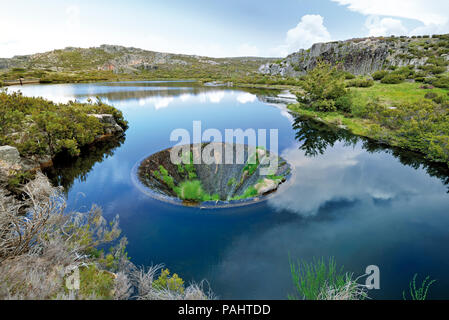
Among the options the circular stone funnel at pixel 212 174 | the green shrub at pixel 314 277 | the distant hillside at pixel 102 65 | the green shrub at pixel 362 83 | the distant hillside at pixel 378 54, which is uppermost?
the distant hillside at pixel 102 65

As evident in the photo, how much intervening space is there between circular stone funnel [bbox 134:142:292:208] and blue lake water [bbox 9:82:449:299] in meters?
0.98

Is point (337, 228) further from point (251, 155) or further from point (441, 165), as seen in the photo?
point (441, 165)

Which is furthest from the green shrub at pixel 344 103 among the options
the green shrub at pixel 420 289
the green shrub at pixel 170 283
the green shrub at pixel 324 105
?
the green shrub at pixel 170 283

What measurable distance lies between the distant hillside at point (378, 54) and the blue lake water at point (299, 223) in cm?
4902

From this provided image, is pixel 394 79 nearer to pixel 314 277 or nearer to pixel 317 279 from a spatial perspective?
pixel 314 277

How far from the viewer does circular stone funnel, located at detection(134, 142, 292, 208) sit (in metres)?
14.6

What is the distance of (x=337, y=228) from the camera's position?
1129 cm

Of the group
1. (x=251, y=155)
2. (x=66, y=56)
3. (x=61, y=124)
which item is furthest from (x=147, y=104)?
(x=66, y=56)

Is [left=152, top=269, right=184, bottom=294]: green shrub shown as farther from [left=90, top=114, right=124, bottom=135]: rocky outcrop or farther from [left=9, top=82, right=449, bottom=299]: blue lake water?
[left=90, top=114, right=124, bottom=135]: rocky outcrop

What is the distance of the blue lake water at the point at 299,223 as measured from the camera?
28.9ft

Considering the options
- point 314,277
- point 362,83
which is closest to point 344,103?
point 362,83

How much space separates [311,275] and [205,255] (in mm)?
4565

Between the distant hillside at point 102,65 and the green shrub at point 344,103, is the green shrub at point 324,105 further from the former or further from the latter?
the distant hillside at point 102,65

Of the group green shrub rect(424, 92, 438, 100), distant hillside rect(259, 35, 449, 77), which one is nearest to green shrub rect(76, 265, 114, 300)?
green shrub rect(424, 92, 438, 100)
